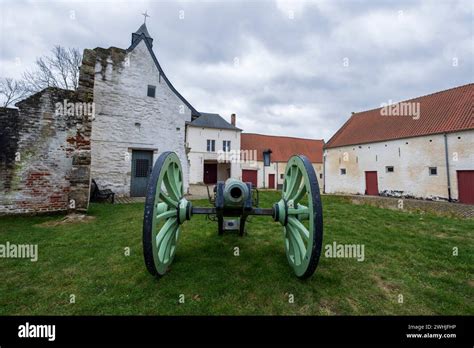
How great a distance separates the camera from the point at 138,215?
637 centimetres

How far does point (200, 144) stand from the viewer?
23.8 metres

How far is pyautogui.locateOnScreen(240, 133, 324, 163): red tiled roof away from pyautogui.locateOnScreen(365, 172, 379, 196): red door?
33.4ft

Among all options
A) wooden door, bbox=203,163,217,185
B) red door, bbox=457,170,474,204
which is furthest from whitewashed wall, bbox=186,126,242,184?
red door, bbox=457,170,474,204

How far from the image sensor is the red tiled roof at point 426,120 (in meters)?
12.9

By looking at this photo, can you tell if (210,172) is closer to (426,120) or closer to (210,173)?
(210,173)

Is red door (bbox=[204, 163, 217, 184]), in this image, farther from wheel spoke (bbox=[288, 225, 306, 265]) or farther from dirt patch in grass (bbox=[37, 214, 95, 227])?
wheel spoke (bbox=[288, 225, 306, 265])

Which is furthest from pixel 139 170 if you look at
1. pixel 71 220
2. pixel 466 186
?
pixel 466 186

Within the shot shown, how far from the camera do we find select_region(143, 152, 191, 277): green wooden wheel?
2100 mm

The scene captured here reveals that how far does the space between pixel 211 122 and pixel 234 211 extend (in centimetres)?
2351

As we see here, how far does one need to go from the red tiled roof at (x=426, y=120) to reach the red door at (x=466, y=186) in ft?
8.85

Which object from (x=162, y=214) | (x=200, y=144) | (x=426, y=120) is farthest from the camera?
(x=200, y=144)

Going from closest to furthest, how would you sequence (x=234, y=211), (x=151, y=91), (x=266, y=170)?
(x=234, y=211)
(x=151, y=91)
(x=266, y=170)
